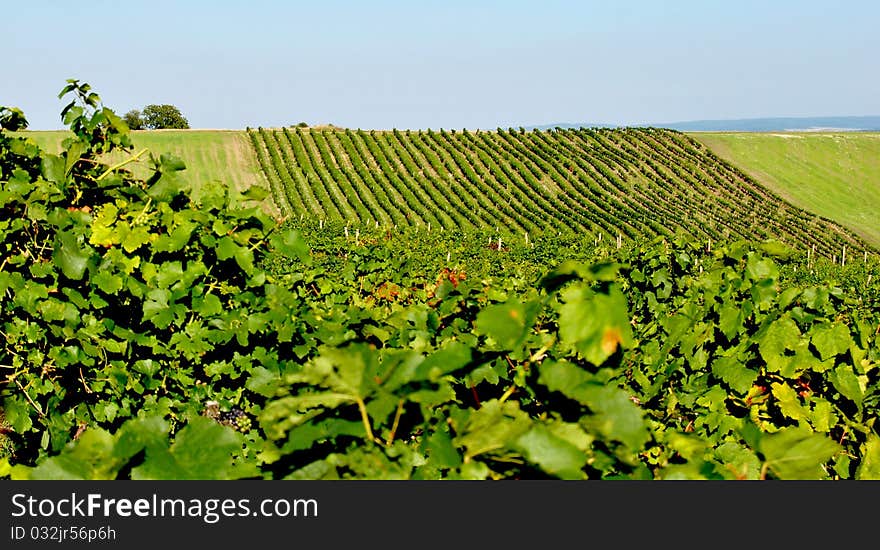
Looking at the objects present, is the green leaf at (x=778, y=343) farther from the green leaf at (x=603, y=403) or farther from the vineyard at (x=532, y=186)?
the vineyard at (x=532, y=186)

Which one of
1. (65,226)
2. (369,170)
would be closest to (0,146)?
(65,226)

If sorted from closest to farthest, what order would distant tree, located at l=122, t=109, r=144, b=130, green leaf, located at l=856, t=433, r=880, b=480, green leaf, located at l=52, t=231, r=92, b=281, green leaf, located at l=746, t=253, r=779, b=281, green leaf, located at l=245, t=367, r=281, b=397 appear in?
green leaf, located at l=856, t=433, r=880, b=480
green leaf, located at l=245, t=367, r=281, b=397
green leaf, located at l=52, t=231, r=92, b=281
green leaf, located at l=746, t=253, r=779, b=281
distant tree, located at l=122, t=109, r=144, b=130

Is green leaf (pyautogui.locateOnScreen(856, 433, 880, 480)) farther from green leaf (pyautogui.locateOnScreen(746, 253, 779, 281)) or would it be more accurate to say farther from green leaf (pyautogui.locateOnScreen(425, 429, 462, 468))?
green leaf (pyautogui.locateOnScreen(425, 429, 462, 468))

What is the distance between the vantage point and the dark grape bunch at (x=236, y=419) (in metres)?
3.75

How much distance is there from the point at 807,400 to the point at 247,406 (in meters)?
2.80

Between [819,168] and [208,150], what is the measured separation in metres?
52.1

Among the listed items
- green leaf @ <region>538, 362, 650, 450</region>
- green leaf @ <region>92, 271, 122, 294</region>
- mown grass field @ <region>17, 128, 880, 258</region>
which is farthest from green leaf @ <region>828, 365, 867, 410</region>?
mown grass field @ <region>17, 128, 880, 258</region>

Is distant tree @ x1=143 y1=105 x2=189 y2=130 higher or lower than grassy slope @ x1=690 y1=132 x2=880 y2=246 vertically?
higher

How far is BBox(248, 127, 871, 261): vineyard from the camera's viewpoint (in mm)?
44750

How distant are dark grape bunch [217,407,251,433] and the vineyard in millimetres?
36442

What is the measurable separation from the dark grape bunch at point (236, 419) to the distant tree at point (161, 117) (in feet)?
297

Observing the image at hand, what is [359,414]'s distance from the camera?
1637mm

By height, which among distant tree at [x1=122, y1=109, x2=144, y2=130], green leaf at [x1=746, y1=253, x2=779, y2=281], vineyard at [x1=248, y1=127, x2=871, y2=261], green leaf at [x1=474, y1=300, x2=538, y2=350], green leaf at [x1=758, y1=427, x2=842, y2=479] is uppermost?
distant tree at [x1=122, y1=109, x2=144, y2=130]

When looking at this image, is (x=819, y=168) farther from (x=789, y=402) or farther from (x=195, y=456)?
(x=195, y=456)
